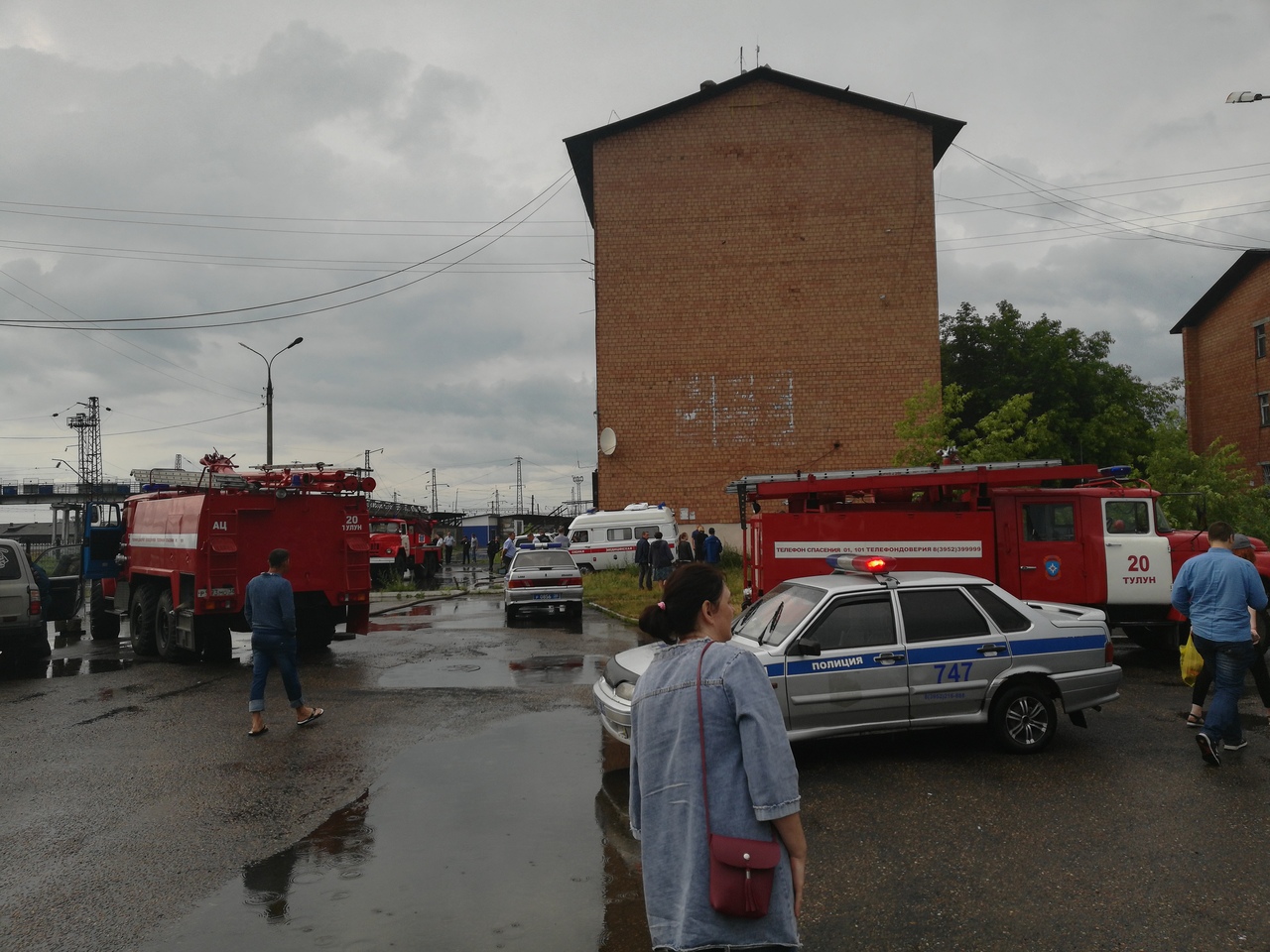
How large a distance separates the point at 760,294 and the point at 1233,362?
2668cm

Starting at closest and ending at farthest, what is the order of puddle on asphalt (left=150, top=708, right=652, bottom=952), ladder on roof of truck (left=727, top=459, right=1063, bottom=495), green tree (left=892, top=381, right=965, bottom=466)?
puddle on asphalt (left=150, top=708, right=652, bottom=952) → ladder on roof of truck (left=727, top=459, right=1063, bottom=495) → green tree (left=892, top=381, right=965, bottom=466)

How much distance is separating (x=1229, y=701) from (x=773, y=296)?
26858mm

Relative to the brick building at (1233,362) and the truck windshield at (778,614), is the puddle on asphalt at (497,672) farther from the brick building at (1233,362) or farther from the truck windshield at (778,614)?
the brick building at (1233,362)

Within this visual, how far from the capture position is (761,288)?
32906mm

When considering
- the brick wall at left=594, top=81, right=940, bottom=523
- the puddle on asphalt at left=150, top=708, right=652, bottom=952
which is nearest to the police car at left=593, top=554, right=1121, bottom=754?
A: the puddle on asphalt at left=150, top=708, right=652, bottom=952

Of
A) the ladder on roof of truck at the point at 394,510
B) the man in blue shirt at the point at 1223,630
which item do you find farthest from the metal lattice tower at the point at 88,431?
the man in blue shirt at the point at 1223,630

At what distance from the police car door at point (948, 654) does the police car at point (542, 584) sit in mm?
12534

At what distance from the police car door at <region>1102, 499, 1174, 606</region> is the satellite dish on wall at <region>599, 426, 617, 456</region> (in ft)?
71.2

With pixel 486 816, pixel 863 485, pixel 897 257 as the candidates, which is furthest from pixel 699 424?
pixel 486 816

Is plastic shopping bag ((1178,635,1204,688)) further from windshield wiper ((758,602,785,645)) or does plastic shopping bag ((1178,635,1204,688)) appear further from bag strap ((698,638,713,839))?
bag strap ((698,638,713,839))

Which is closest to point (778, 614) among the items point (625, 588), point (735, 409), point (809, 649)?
point (809, 649)

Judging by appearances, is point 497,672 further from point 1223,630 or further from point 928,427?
point 928,427

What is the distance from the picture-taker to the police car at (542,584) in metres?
19.8

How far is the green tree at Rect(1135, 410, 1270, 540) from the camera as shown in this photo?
24.5 metres
